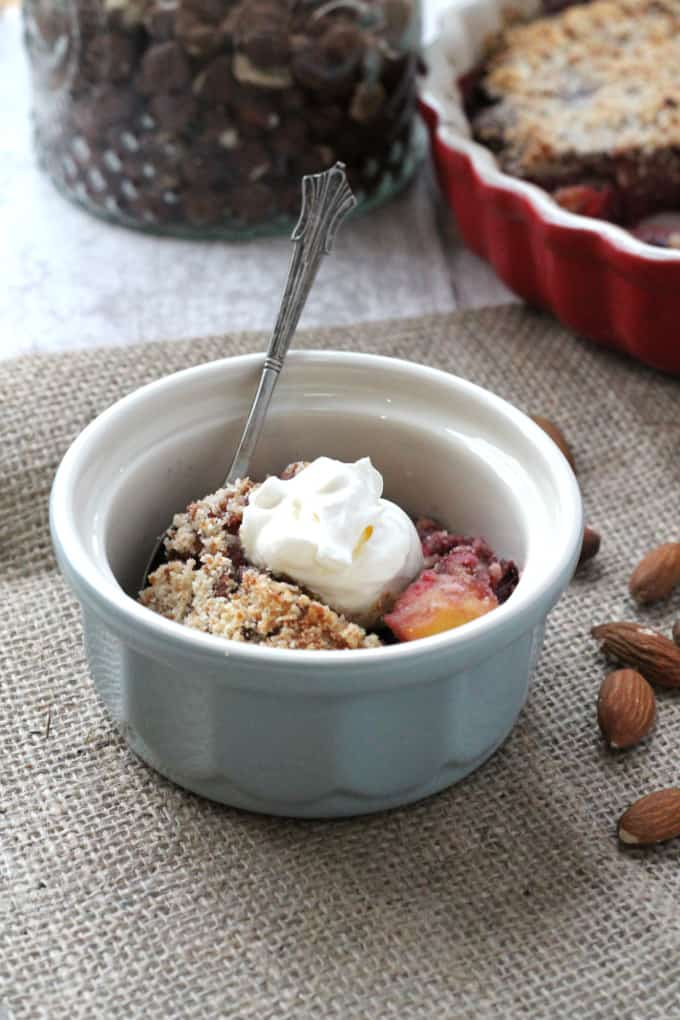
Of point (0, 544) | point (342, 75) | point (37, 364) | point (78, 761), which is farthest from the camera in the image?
point (342, 75)

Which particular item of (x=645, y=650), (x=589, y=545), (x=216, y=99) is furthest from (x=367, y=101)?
(x=645, y=650)

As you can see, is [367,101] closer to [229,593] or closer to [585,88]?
[585,88]

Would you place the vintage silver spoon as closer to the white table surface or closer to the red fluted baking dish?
the red fluted baking dish

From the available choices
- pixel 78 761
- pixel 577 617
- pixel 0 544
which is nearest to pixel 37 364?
pixel 0 544

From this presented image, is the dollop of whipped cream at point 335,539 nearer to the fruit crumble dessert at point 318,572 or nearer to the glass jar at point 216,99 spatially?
the fruit crumble dessert at point 318,572

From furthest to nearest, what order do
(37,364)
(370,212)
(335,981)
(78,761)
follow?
(370,212) < (37,364) < (78,761) < (335,981)

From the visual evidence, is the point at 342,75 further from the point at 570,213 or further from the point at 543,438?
the point at 543,438
